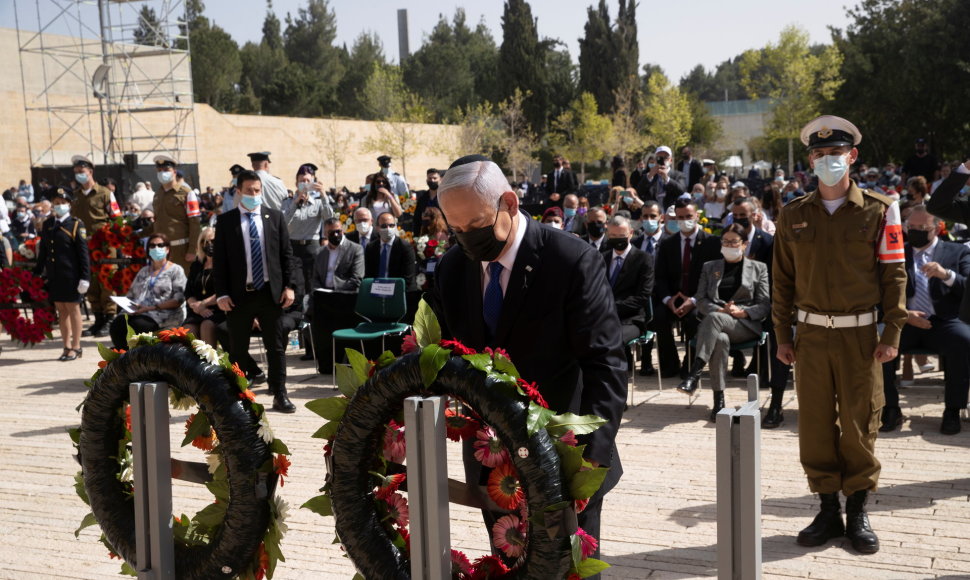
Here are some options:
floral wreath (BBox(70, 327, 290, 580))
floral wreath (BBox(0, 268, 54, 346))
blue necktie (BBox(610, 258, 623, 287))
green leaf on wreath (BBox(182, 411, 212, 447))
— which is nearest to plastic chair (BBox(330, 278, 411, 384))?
blue necktie (BBox(610, 258, 623, 287))

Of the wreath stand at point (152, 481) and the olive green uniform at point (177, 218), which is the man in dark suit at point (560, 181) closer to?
the olive green uniform at point (177, 218)

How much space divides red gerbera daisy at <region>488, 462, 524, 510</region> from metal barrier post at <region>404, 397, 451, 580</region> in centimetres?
16

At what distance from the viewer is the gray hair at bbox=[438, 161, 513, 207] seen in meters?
2.92

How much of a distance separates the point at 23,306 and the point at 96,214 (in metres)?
1.91

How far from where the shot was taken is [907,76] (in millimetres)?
30578

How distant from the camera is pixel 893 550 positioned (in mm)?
4789

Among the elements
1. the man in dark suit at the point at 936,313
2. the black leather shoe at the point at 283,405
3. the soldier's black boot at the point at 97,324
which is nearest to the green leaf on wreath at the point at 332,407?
the man in dark suit at the point at 936,313

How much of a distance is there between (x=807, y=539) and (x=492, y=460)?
2630 millimetres

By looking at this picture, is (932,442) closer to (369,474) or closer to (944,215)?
(944,215)

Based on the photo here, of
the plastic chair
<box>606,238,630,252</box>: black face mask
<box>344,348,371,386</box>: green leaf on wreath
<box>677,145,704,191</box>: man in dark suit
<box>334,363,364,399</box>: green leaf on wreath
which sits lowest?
the plastic chair

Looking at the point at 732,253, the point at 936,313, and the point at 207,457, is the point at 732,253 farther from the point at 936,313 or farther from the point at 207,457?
the point at 207,457

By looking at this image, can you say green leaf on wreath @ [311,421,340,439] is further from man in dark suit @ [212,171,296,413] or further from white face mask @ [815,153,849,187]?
man in dark suit @ [212,171,296,413]

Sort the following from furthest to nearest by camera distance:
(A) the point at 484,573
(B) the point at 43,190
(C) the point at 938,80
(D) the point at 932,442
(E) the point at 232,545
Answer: (C) the point at 938,80 → (B) the point at 43,190 → (D) the point at 932,442 → (E) the point at 232,545 → (A) the point at 484,573

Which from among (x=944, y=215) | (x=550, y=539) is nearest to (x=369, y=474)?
(x=550, y=539)
